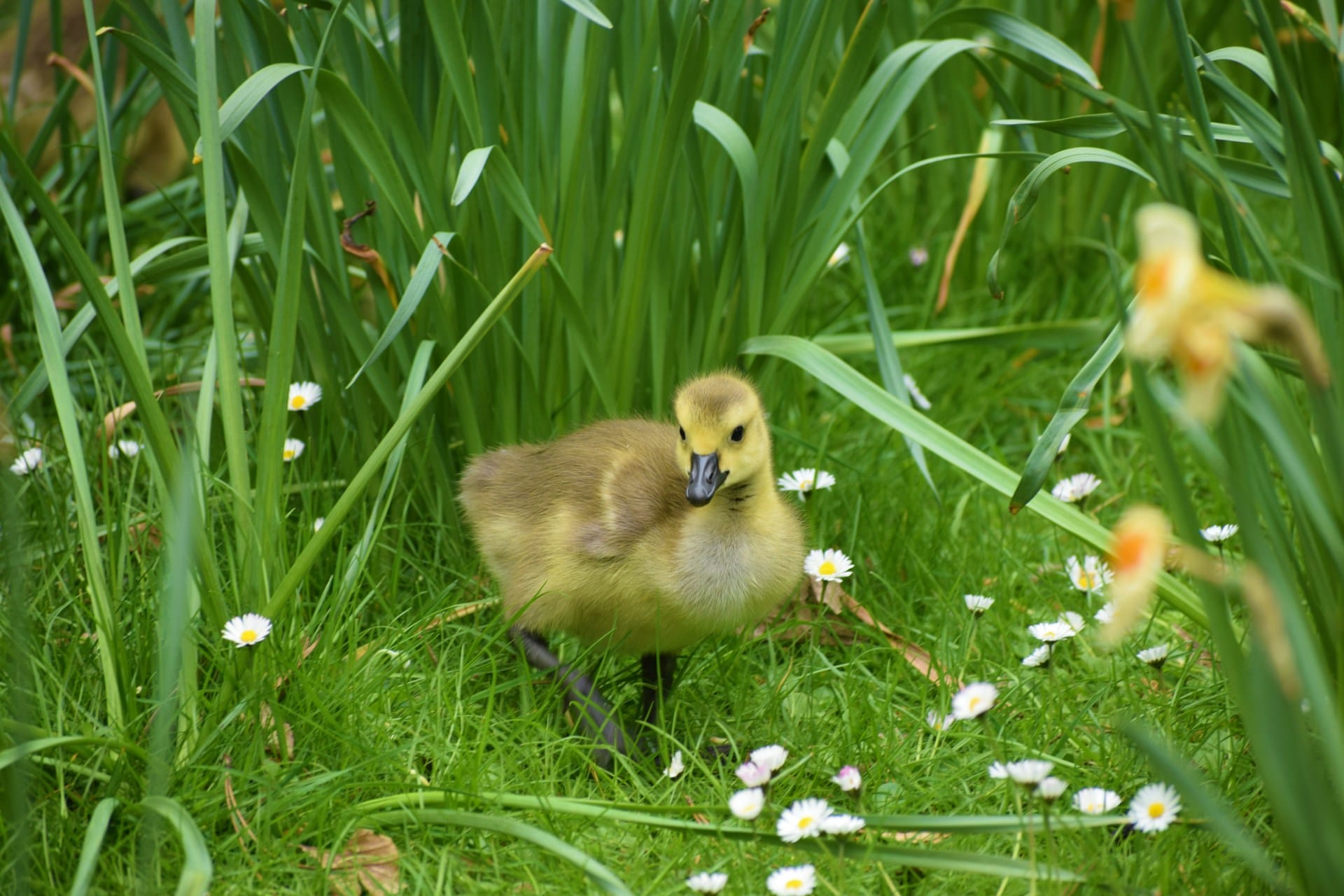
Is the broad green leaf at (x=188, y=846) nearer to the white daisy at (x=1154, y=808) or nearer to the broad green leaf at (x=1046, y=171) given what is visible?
the white daisy at (x=1154, y=808)

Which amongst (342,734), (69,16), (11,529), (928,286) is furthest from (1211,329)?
(69,16)

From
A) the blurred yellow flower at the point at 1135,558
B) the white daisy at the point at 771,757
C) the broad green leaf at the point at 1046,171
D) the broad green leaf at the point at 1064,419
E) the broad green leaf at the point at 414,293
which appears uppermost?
the blurred yellow flower at the point at 1135,558

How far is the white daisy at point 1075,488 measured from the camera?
114 inches

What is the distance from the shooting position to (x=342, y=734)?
2.24 metres

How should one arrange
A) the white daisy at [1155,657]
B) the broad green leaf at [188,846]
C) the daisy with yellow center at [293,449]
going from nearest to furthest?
the broad green leaf at [188,846] < the white daisy at [1155,657] < the daisy with yellow center at [293,449]

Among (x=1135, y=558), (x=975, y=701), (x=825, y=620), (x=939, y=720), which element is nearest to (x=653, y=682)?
(x=825, y=620)

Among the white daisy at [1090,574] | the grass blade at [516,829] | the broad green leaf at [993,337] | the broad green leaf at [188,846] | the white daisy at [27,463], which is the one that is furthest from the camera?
the broad green leaf at [993,337]

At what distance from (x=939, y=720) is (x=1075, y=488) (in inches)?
28.7

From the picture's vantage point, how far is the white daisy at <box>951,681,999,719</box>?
2.02 m

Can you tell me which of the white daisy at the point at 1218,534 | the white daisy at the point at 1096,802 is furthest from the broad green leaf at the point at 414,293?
the white daisy at the point at 1218,534

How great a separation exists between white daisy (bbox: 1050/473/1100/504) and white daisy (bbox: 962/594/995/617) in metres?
0.31

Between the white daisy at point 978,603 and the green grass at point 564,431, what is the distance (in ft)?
0.15

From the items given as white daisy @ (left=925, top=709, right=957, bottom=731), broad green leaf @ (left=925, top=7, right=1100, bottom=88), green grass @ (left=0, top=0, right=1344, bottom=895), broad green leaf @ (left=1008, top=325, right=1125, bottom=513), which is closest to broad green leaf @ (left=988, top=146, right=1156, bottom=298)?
green grass @ (left=0, top=0, right=1344, bottom=895)

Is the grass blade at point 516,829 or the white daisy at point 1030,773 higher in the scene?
the white daisy at point 1030,773
